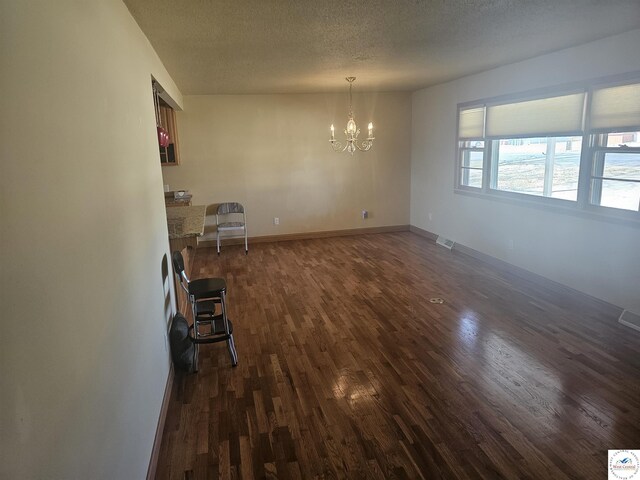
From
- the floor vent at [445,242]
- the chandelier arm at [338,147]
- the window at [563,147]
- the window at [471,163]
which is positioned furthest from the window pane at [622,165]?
the chandelier arm at [338,147]

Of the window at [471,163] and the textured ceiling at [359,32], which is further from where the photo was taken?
the window at [471,163]

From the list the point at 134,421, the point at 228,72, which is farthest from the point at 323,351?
the point at 228,72

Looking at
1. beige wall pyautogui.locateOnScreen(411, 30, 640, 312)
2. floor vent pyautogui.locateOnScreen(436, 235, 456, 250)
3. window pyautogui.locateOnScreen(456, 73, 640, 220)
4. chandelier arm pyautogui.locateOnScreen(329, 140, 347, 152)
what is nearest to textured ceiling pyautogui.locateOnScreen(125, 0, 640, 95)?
beige wall pyautogui.locateOnScreen(411, 30, 640, 312)

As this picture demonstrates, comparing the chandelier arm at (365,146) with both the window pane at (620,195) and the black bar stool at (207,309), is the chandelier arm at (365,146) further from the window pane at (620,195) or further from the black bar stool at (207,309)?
the black bar stool at (207,309)

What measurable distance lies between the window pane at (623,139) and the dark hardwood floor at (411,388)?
1.48m

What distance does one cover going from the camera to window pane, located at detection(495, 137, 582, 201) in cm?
431

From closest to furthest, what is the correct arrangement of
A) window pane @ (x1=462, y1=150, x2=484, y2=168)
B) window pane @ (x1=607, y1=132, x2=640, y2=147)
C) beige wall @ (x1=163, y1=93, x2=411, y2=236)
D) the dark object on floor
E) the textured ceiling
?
the textured ceiling
the dark object on floor
window pane @ (x1=607, y1=132, x2=640, y2=147)
window pane @ (x1=462, y1=150, x2=484, y2=168)
beige wall @ (x1=163, y1=93, x2=411, y2=236)

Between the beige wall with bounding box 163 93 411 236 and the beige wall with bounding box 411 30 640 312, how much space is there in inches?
18.6

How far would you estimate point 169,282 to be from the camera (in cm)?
347

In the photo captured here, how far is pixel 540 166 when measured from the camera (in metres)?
4.73

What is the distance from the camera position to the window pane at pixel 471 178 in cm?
584

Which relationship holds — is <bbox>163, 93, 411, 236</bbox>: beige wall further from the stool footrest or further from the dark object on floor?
the dark object on floor

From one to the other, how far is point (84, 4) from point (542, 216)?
457 centimetres

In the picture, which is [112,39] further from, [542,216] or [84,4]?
[542,216]
